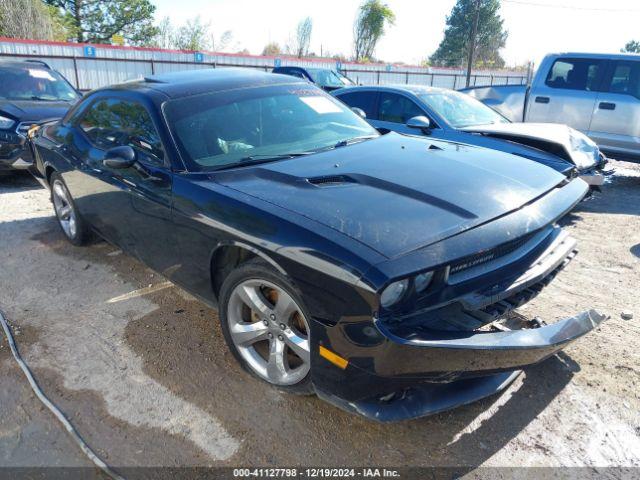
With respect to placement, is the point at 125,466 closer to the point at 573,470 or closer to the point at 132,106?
the point at 573,470

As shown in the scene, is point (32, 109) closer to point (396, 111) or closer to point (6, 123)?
point (6, 123)

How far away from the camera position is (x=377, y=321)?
2.01 metres

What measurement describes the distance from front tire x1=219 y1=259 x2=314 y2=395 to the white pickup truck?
710 cm

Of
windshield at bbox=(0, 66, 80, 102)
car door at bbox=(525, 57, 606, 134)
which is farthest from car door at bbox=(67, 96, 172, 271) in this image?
car door at bbox=(525, 57, 606, 134)

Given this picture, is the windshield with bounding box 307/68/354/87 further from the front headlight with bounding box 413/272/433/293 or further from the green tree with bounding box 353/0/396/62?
the green tree with bounding box 353/0/396/62

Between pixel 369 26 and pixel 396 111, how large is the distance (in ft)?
169

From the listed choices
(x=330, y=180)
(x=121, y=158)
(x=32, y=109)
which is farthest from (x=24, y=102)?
(x=330, y=180)

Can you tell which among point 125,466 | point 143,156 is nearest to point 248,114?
point 143,156

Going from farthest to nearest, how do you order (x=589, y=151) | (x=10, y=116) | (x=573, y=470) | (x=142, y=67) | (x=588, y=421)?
(x=142, y=67), (x=10, y=116), (x=589, y=151), (x=588, y=421), (x=573, y=470)

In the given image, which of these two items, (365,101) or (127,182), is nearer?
(127,182)

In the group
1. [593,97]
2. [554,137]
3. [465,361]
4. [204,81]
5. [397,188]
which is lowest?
[465,361]

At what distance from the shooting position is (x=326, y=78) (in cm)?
1488

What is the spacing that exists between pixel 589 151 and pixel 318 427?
5.18m

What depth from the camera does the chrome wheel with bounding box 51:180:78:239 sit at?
15.4ft
